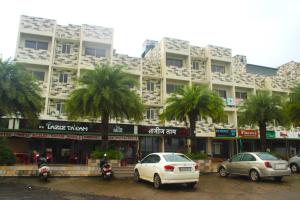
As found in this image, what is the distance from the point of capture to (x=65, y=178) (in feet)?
45.5

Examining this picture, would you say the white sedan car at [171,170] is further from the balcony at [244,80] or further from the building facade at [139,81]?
the balcony at [244,80]

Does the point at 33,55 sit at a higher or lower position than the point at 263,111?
higher

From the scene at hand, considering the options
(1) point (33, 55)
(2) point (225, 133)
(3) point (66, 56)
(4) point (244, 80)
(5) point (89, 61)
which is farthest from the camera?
(4) point (244, 80)

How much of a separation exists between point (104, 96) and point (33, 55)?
13.5 m

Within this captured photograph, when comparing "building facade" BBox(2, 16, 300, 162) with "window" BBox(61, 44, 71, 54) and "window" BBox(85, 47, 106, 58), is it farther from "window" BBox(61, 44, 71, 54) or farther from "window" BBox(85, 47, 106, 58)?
"window" BBox(85, 47, 106, 58)

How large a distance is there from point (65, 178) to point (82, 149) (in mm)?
11771

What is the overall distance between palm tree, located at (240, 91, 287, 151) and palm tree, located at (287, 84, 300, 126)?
734mm

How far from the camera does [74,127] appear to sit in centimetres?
2297

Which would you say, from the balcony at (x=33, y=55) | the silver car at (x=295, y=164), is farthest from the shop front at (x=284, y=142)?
the balcony at (x=33, y=55)

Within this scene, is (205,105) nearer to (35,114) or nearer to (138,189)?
(138,189)

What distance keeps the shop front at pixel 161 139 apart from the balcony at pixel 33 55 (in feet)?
37.4

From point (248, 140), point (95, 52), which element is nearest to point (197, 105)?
point (95, 52)

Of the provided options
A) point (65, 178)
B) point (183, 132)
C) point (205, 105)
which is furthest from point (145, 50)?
point (65, 178)

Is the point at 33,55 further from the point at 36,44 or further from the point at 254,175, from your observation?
the point at 254,175
